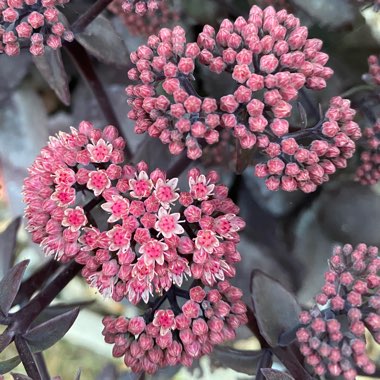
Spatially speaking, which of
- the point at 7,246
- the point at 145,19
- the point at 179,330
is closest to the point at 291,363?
the point at 179,330

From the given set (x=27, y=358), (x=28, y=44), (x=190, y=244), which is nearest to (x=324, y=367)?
(x=190, y=244)

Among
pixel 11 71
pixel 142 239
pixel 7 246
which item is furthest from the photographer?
pixel 11 71

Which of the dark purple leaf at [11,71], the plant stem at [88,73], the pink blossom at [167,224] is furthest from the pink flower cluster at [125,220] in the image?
the dark purple leaf at [11,71]

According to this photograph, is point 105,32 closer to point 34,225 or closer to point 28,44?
point 28,44

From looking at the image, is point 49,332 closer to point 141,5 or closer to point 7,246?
point 7,246

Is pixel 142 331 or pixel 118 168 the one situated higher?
pixel 118 168

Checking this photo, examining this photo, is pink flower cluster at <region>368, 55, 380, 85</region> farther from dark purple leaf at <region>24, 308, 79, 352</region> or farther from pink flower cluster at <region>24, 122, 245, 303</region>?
dark purple leaf at <region>24, 308, 79, 352</region>
